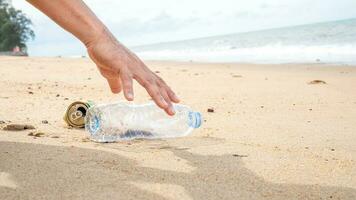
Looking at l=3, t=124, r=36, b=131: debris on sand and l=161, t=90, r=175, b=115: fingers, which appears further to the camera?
l=3, t=124, r=36, b=131: debris on sand

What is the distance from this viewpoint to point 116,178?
6.77 ft

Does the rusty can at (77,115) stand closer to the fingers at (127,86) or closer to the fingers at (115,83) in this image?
the fingers at (115,83)

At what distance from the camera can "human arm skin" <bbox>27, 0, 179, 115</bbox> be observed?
1.95 meters

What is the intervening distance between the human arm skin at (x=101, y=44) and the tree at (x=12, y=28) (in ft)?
154

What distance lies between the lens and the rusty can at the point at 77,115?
10.7ft

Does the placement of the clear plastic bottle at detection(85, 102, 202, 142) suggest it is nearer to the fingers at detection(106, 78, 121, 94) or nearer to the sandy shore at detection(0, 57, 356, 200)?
the sandy shore at detection(0, 57, 356, 200)

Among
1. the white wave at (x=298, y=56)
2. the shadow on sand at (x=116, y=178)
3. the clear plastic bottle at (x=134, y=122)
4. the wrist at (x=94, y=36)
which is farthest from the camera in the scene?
the white wave at (x=298, y=56)

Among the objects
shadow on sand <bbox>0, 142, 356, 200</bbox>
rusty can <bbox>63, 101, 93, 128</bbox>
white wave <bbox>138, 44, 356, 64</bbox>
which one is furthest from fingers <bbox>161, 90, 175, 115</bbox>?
white wave <bbox>138, 44, 356, 64</bbox>

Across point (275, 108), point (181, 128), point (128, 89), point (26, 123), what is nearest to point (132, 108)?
point (181, 128)

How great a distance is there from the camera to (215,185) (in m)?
2.00

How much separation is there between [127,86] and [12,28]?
160ft

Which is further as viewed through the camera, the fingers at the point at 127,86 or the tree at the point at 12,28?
the tree at the point at 12,28

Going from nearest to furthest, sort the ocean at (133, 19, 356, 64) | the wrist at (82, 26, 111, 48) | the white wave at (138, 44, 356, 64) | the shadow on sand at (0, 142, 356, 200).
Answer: the shadow on sand at (0, 142, 356, 200) < the wrist at (82, 26, 111, 48) < the white wave at (138, 44, 356, 64) < the ocean at (133, 19, 356, 64)

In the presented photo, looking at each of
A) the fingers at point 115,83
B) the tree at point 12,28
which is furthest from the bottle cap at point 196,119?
A: the tree at point 12,28
